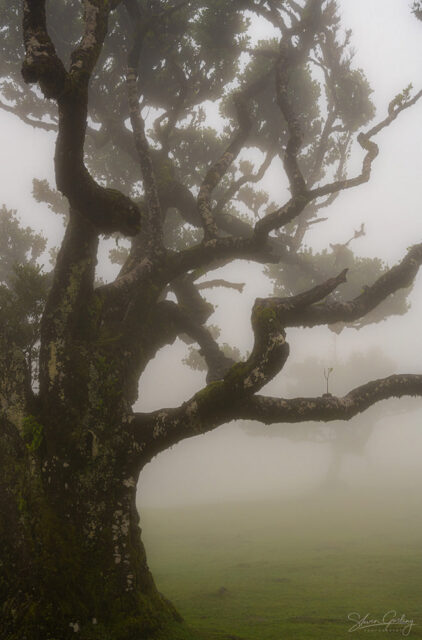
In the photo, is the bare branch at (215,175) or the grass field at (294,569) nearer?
the grass field at (294,569)

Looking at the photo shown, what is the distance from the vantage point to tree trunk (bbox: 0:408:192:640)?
6.87 meters

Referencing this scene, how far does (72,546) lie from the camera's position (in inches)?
290

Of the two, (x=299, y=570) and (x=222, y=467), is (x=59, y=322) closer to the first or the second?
(x=299, y=570)

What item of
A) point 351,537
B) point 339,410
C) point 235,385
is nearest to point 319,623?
point 339,410

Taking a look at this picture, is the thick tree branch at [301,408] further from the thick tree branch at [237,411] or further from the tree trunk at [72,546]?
the tree trunk at [72,546]

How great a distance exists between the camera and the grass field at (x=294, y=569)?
9.29 meters

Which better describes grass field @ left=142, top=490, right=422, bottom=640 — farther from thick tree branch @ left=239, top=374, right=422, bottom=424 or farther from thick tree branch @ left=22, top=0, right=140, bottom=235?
thick tree branch @ left=22, top=0, right=140, bottom=235

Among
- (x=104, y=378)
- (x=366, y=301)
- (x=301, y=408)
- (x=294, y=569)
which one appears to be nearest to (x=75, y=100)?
(x=104, y=378)

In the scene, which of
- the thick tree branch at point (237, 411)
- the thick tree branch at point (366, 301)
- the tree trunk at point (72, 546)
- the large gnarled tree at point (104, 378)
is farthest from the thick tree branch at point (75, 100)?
the thick tree branch at point (366, 301)

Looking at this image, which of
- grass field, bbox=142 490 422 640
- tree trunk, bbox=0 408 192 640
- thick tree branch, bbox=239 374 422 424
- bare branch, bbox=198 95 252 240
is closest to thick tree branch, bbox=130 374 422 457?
thick tree branch, bbox=239 374 422 424

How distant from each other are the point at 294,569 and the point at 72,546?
1221 cm

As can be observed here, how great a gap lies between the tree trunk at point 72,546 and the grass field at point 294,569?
5.62 ft

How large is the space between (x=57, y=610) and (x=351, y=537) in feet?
71.0

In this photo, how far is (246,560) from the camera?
64.1ft
